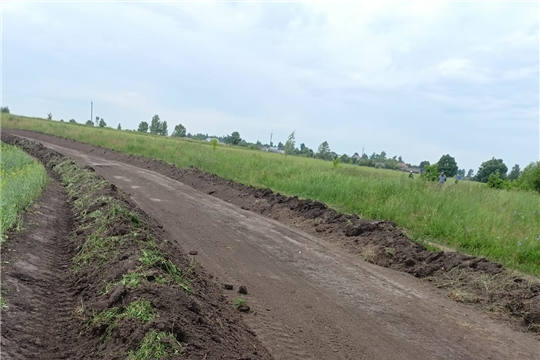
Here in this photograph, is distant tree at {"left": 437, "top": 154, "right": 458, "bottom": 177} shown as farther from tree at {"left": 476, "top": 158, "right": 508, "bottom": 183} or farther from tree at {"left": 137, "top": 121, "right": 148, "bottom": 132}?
tree at {"left": 137, "top": 121, "right": 148, "bottom": 132}

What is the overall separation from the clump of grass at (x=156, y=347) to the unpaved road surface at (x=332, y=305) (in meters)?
1.23

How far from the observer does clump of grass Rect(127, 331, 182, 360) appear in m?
3.46

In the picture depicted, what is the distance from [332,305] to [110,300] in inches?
114

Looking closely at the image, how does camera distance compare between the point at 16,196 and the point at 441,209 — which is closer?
the point at 16,196

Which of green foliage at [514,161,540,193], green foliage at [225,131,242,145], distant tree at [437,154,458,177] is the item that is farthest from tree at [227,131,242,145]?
green foliage at [514,161,540,193]

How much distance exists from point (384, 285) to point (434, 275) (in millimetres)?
1319

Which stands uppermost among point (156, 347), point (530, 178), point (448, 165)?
point (448, 165)

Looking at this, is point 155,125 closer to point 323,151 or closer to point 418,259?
point 323,151

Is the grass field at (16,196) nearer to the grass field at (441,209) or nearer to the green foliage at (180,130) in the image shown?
the grass field at (441,209)

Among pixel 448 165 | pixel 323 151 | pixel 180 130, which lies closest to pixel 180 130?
pixel 180 130

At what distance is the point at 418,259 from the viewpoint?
8391mm

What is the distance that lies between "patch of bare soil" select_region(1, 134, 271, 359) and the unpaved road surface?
52cm

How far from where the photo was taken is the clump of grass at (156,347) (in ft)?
11.3

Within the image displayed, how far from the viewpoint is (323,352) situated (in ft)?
15.0
